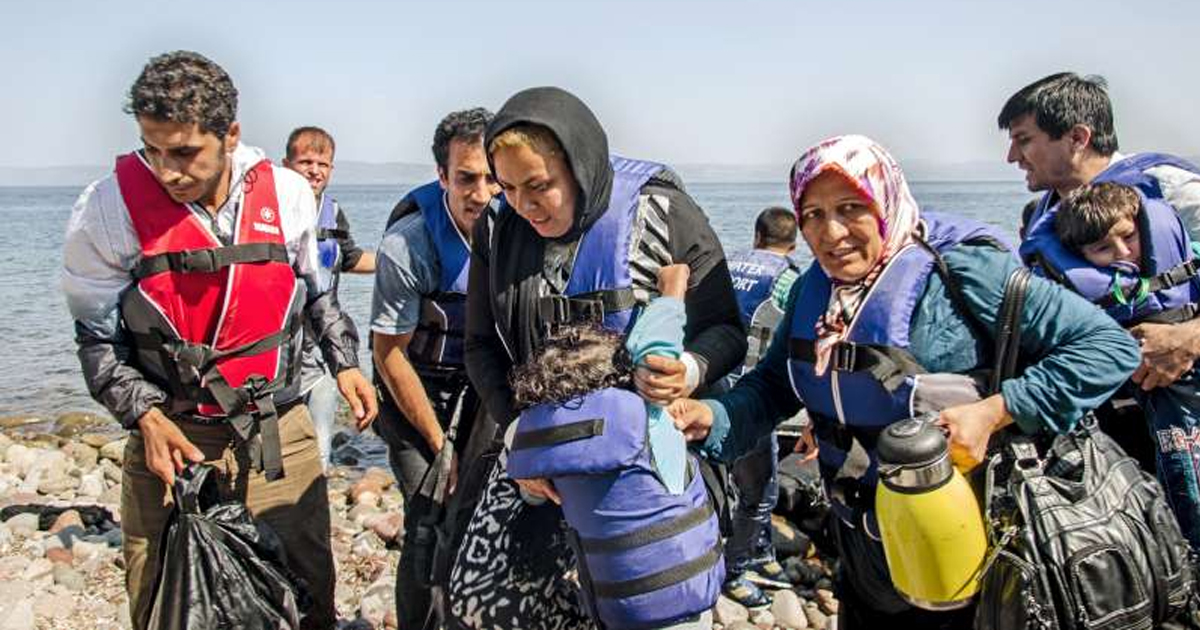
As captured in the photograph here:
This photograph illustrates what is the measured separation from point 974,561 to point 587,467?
992mm

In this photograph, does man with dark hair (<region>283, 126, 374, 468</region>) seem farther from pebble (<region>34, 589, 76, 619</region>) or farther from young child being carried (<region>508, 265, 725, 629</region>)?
young child being carried (<region>508, 265, 725, 629</region>)

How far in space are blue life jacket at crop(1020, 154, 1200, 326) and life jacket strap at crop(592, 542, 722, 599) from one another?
1978 millimetres

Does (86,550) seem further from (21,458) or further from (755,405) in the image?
(755,405)

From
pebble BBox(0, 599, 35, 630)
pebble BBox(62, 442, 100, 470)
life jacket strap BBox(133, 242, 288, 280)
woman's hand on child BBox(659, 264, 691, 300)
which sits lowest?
pebble BBox(62, 442, 100, 470)

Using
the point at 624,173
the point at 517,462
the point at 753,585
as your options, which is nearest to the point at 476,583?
the point at 517,462

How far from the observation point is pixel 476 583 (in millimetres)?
2947

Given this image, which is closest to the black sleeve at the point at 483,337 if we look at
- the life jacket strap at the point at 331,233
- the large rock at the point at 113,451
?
the life jacket strap at the point at 331,233

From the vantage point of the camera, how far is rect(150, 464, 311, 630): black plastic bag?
332cm

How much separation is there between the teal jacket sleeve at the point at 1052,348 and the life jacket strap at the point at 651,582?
909 mm

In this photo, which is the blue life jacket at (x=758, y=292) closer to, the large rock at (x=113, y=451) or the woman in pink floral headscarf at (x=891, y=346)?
the woman in pink floral headscarf at (x=891, y=346)

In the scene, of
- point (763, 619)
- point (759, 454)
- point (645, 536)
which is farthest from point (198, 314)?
point (763, 619)

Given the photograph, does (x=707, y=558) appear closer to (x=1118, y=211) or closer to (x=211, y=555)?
(x=211, y=555)

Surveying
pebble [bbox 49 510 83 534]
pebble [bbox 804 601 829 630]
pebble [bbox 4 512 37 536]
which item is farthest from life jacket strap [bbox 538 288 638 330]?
pebble [bbox 4 512 37 536]

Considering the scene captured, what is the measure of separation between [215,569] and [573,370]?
1616 millimetres
